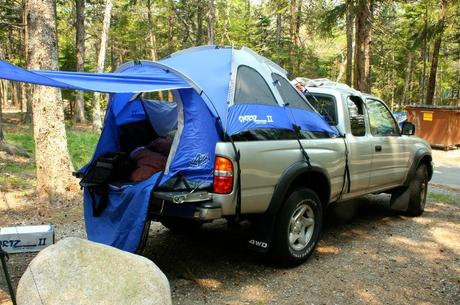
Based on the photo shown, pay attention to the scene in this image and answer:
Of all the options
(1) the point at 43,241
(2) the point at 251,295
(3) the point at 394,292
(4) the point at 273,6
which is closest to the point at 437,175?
(3) the point at 394,292

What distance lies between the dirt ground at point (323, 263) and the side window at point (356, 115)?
1.48m

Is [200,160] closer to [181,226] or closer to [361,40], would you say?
[181,226]

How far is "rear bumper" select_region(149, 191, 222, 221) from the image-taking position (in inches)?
165

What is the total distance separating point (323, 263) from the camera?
5.34 metres

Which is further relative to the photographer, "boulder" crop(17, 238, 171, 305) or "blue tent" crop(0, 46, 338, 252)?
"blue tent" crop(0, 46, 338, 252)

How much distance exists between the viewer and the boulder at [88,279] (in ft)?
10.2

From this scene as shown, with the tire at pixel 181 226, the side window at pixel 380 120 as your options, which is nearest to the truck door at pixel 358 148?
the side window at pixel 380 120

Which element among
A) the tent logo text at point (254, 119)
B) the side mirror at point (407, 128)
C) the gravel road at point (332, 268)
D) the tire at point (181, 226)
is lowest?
the gravel road at point (332, 268)

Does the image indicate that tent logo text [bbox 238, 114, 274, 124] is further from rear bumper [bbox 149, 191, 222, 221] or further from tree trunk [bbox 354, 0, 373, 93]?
tree trunk [bbox 354, 0, 373, 93]

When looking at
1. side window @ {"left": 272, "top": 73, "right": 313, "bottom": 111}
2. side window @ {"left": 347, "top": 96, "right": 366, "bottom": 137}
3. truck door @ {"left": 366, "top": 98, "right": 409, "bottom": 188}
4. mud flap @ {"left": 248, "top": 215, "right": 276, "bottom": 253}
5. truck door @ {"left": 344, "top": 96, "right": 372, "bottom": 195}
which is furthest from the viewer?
truck door @ {"left": 366, "top": 98, "right": 409, "bottom": 188}

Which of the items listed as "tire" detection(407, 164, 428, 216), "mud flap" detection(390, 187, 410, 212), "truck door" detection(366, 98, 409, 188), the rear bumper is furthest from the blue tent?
"tire" detection(407, 164, 428, 216)

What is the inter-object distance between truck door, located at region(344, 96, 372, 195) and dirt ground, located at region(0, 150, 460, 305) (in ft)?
2.71

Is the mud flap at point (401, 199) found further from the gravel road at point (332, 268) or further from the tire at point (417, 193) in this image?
the gravel road at point (332, 268)

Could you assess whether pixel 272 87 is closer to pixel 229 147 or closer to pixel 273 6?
pixel 229 147
